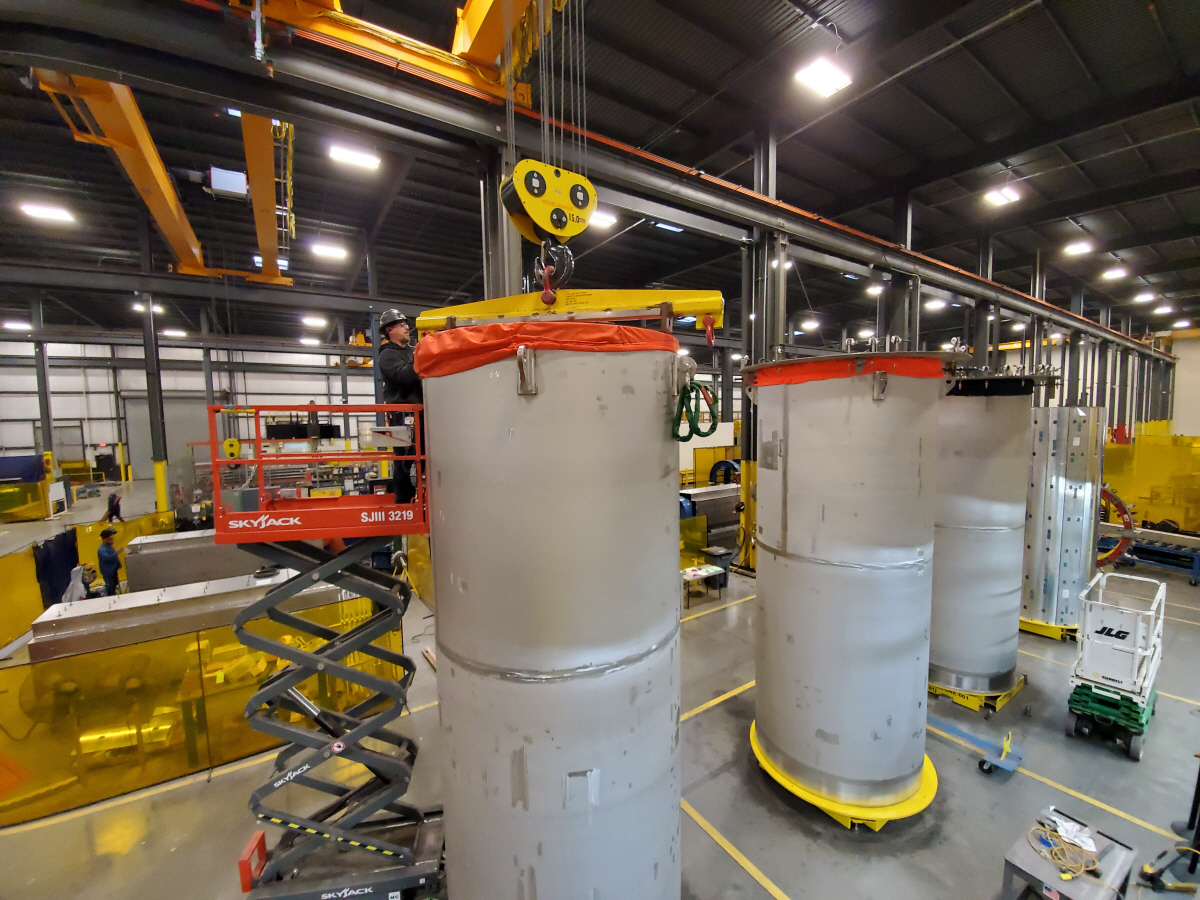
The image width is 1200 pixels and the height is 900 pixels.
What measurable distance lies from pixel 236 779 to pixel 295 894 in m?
2.03

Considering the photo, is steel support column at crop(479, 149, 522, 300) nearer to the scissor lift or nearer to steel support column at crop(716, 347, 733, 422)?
the scissor lift

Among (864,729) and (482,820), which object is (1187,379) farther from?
(482,820)

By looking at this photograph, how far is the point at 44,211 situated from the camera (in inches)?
402

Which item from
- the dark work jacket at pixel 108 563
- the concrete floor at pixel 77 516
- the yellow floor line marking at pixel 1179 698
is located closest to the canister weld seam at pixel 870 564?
the yellow floor line marking at pixel 1179 698

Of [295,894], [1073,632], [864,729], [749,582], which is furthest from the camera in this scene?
[749,582]

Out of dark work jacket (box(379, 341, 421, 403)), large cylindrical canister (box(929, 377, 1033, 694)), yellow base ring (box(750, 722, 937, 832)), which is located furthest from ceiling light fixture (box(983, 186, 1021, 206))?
dark work jacket (box(379, 341, 421, 403))

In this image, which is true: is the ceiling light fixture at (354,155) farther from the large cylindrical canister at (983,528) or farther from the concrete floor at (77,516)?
the concrete floor at (77,516)

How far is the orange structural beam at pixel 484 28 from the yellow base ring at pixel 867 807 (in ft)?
22.4

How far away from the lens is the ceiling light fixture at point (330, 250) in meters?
12.7

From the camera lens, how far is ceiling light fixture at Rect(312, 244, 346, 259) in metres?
12.7

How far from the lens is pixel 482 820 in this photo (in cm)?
205

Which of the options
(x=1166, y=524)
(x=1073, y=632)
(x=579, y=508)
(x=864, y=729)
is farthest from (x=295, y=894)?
(x=1166, y=524)

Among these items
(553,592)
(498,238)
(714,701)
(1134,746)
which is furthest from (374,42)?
(1134,746)

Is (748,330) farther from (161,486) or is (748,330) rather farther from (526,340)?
(161,486)
